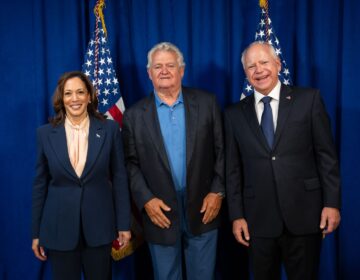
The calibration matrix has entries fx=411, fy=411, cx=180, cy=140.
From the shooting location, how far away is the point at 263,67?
212 centimetres

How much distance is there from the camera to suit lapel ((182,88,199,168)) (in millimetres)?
2217

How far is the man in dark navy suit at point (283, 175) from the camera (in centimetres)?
206

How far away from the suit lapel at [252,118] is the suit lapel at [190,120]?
269 mm

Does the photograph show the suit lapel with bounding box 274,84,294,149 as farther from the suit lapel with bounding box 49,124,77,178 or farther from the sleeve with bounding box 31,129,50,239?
the sleeve with bounding box 31,129,50,239

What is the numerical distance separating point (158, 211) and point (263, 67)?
3.08 feet

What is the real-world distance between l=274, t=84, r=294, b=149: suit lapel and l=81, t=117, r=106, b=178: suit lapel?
882 mm

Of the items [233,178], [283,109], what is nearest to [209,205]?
[233,178]

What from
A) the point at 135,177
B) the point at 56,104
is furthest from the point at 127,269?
the point at 56,104

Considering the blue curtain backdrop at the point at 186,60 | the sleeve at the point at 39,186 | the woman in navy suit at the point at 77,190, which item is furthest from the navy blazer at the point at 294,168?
the sleeve at the point at 39,186

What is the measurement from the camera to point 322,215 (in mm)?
2070

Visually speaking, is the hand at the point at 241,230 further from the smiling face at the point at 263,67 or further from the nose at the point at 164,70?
the nose at the point at 164,70

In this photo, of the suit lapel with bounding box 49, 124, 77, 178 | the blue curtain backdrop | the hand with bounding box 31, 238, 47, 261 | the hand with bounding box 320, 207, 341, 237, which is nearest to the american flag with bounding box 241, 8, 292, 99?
the blue curtain backdrop

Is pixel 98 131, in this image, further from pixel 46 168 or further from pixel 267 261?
pixel 267 261

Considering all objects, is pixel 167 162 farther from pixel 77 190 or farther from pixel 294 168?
pixel 294 168
